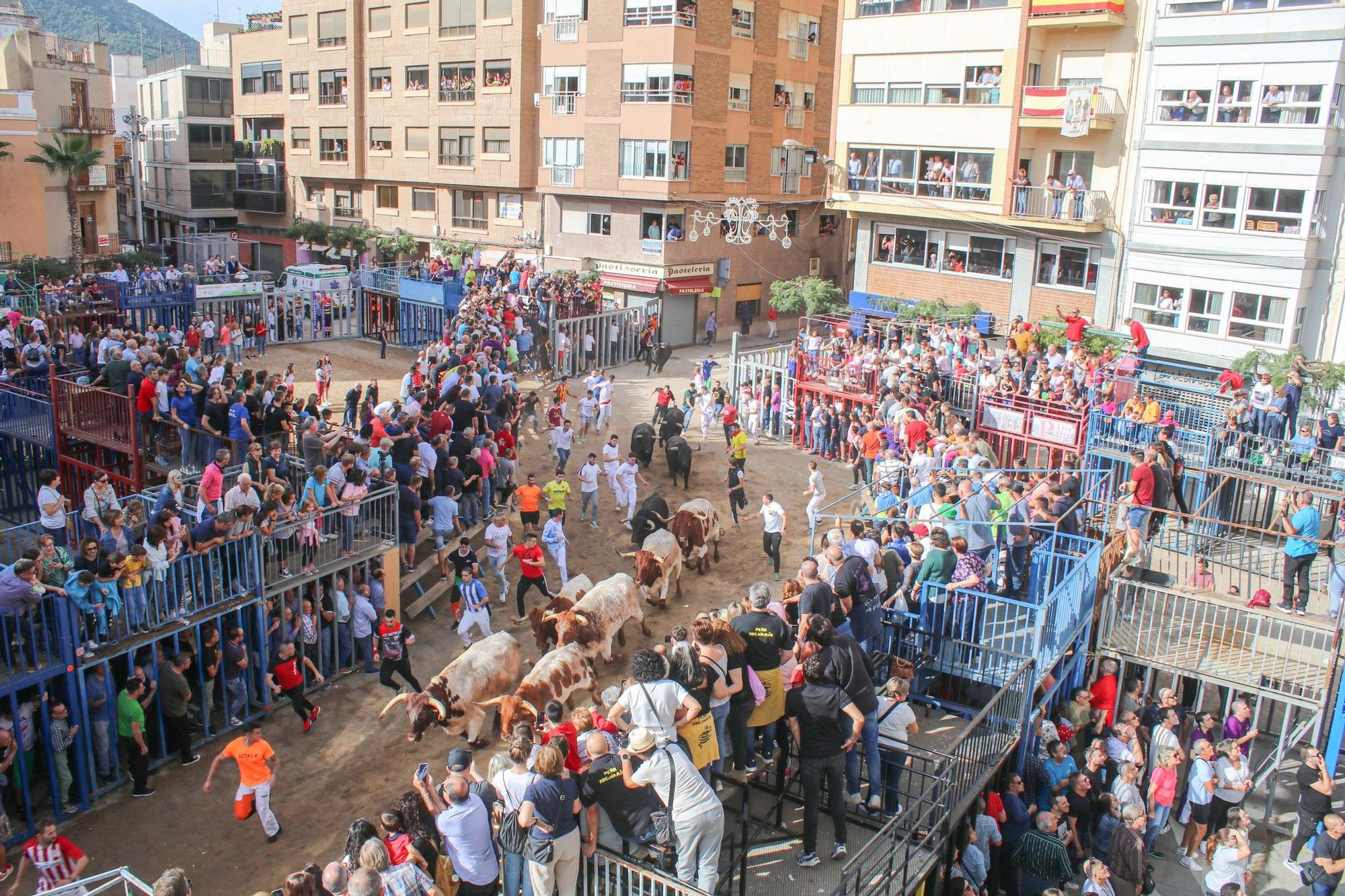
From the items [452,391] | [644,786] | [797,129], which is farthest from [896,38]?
[644,786]

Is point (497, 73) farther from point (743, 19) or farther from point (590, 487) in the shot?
point (590, 487)

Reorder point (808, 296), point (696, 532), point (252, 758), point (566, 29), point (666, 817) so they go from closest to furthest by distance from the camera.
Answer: point (666, 817) → point (252, 758) → point (696, 532) → point (808, 296) → point (566, 29)

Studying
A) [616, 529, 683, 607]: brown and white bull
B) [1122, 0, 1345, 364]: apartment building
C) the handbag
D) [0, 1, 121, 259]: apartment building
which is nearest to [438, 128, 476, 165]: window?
[0, 1, 121, 259]: apartment building

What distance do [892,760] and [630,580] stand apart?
23.4 feet

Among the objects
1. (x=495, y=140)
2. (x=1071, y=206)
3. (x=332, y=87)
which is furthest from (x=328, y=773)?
(x=332, y=87)

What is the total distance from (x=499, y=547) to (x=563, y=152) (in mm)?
27891

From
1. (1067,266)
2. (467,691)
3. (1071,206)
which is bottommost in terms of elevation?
(467,691)

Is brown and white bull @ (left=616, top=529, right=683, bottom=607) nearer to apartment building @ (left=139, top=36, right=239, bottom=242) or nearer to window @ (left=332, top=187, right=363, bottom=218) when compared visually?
window @ (left=332, top=187, right=363, bottom=218)

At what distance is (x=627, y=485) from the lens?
2217 cm

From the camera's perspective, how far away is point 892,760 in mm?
10953

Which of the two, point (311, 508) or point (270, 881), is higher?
point (311, 508)

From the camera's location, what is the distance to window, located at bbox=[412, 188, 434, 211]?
49.9m

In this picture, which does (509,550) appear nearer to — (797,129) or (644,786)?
(644,786)

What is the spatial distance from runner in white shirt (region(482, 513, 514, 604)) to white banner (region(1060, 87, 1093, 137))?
2108 cm
